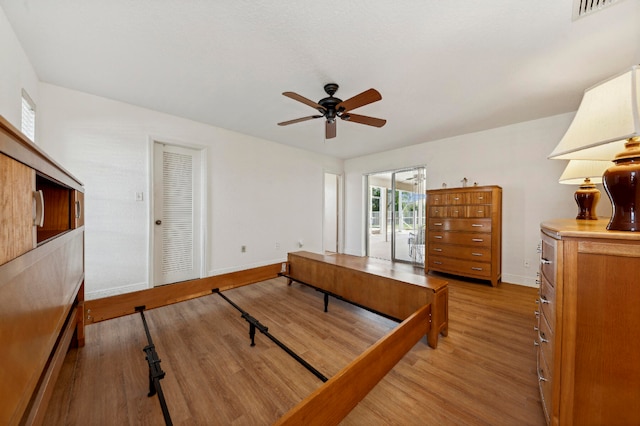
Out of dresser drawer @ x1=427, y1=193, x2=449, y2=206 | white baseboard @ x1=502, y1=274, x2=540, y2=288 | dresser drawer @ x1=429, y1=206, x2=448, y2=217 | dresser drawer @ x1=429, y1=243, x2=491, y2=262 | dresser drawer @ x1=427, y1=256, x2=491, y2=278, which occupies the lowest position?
white baseboard @ x1=502, y1=274, x2=540, y2=288

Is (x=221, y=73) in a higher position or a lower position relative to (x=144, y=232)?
higher

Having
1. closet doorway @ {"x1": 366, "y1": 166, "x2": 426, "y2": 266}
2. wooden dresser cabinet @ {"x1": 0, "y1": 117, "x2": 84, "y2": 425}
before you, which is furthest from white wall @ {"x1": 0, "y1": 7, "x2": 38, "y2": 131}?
→ closet doorway @ {"x1": 366, "y1": 166, "x2": 426, "y2": 266}

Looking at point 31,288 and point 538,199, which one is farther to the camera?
point 538,199

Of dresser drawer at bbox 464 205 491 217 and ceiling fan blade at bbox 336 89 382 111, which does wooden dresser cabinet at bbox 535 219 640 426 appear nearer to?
ceiling fan blade at bbox 336 89 382 111

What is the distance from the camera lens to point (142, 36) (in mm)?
1912

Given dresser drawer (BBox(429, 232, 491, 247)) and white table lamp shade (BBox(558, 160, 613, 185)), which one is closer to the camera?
white table lamp shade (BBox(558, 160, 613, 185))

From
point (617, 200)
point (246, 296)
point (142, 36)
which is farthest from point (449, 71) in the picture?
point (246, 296)

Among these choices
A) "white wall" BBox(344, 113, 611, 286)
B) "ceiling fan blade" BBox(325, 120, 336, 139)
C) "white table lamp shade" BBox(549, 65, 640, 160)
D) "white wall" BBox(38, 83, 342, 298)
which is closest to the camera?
"white table lamp shade" BBox(549, 65, 640, 160)

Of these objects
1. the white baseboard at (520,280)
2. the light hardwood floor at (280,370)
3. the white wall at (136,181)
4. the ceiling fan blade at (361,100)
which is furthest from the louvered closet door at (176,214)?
the white baseboard at (520,280)

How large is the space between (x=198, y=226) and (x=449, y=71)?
12.8ft

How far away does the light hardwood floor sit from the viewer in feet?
4.50

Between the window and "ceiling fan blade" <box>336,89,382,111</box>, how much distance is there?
300 cm

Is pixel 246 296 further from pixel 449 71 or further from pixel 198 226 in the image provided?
pixel 449 71

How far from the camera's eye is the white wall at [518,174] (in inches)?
135
